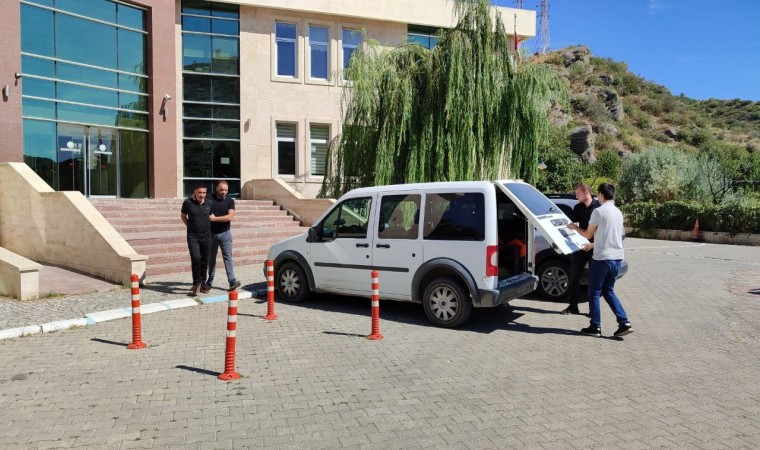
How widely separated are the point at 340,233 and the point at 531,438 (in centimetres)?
494

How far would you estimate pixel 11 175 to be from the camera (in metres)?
12.7

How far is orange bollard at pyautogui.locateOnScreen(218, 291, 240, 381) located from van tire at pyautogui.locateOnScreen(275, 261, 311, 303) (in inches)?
138

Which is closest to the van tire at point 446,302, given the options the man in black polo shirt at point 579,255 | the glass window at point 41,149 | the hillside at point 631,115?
the man in black polo shirt at point 579,255

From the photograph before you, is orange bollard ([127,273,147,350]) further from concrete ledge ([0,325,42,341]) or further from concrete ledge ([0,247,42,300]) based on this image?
concrete ledge ([0,247,42,300])

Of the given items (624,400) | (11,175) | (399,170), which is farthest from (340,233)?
(11,175)

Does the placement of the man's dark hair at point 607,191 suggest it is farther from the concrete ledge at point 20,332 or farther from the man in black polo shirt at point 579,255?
the concrete ledge at point 20,332

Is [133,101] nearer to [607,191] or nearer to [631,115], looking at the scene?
[607,191]

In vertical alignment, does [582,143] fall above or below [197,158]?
above

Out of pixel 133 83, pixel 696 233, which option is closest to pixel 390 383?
pixel 133 83

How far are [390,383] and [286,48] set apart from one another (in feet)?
67.0

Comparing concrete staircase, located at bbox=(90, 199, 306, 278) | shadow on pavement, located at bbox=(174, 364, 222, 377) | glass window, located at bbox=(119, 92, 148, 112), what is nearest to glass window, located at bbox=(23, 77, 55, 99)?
glass window, located at bbox=(119, 92, 148, 112)

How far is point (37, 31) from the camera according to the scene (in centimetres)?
1644

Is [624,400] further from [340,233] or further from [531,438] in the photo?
[340,233]

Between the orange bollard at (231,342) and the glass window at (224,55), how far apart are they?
1876cm
